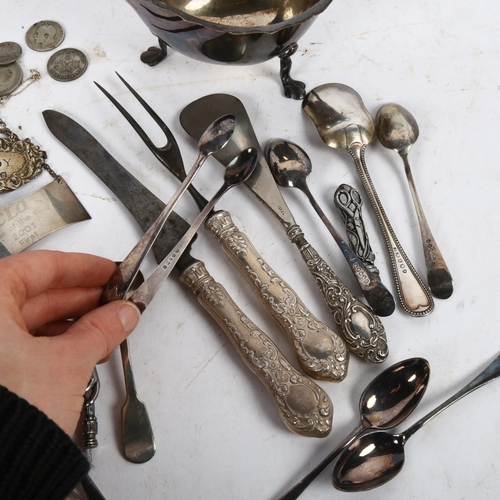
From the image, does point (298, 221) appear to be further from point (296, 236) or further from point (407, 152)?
point (407, 152)

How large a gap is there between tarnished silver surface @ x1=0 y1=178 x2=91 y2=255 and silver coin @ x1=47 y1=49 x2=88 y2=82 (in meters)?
0.26

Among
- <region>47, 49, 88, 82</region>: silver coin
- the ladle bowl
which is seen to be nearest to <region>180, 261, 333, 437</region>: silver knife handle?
the ladle bowl

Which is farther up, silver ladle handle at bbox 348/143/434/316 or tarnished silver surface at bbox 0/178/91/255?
tarnished silver surface at bbox 0/178/91/255

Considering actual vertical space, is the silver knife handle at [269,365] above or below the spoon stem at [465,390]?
above

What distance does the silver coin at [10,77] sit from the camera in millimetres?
1086

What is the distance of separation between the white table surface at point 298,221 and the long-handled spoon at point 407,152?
0.9 inches

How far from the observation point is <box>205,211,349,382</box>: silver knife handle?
0.82 meters

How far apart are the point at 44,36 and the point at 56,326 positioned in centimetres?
70

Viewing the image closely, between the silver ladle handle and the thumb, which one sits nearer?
the thumb

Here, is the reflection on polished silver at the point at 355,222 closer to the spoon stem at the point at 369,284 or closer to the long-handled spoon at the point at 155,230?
the spoon stem at the point at 369,284

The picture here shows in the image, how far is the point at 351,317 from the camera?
85cm

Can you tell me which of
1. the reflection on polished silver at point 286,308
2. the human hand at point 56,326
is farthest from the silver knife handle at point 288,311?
the human hand at point 56,326

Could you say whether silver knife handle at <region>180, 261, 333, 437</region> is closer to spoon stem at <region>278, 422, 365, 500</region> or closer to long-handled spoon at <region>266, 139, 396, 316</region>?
spoon stem at <region>278, 422, 365, 500</region>

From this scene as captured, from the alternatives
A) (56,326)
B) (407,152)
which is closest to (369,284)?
(407,152)
